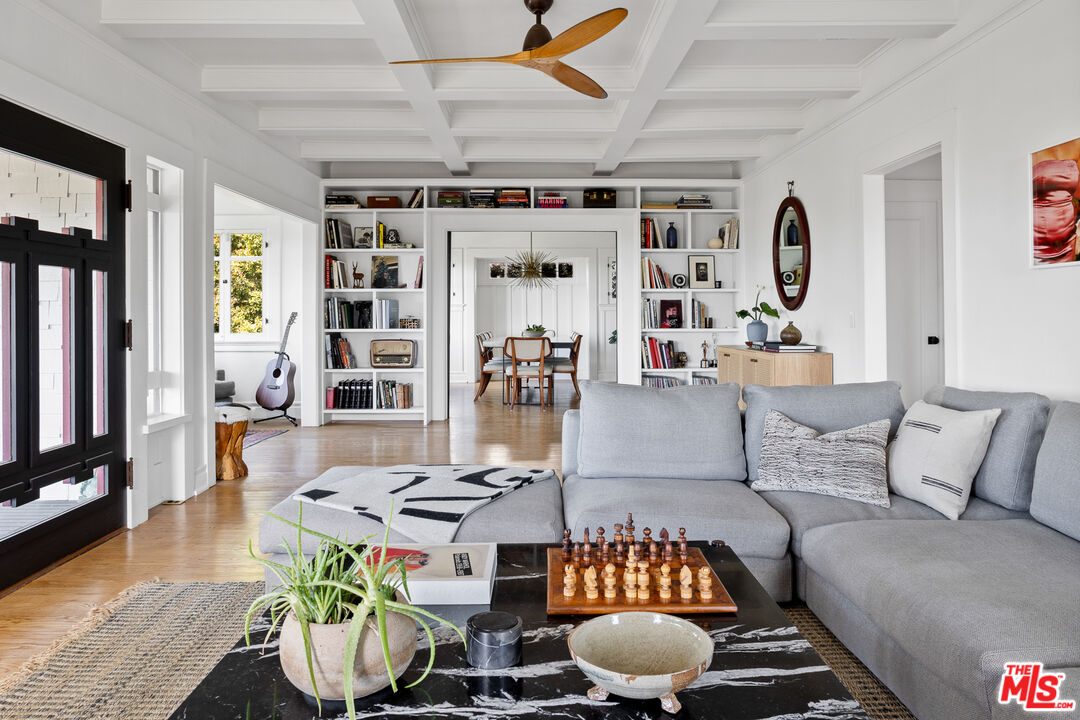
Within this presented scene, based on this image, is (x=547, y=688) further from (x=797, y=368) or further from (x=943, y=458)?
(x=797, y=368)

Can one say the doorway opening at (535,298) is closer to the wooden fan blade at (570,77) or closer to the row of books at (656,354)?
the row of books at (656,354)

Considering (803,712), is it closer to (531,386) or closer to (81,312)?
(81,312)

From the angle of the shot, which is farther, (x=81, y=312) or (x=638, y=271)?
(x=638, y=271)

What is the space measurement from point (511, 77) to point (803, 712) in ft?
13.5

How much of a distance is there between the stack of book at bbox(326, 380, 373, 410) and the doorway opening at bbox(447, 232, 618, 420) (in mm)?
3127

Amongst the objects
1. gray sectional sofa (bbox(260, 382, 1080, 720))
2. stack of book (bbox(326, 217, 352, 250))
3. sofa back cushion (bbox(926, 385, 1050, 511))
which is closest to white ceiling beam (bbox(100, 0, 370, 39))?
gray sectional sofa (bbox(260, 382, 1080, 720))

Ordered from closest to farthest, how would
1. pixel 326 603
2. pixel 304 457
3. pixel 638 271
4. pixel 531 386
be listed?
1. pixel 326 603
2. pixel 304 457
3. pixel 638 271
4. pixel 531 386

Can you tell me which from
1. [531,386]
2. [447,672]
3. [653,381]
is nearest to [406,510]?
[447,672]

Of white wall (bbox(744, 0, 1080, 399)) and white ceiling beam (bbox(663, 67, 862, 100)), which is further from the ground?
white ceiling beam (bbox(663, 67, 862, 100))

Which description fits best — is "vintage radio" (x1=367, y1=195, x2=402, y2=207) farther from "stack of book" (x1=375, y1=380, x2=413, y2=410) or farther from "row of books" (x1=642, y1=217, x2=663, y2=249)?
"row of books" (x1=642, y1=217, x2=663, y2=249)

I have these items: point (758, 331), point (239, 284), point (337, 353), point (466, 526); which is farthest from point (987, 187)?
point (239, 284)

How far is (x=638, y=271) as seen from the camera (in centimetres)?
690

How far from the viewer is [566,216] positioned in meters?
6.90

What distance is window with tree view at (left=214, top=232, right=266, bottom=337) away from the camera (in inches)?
295
